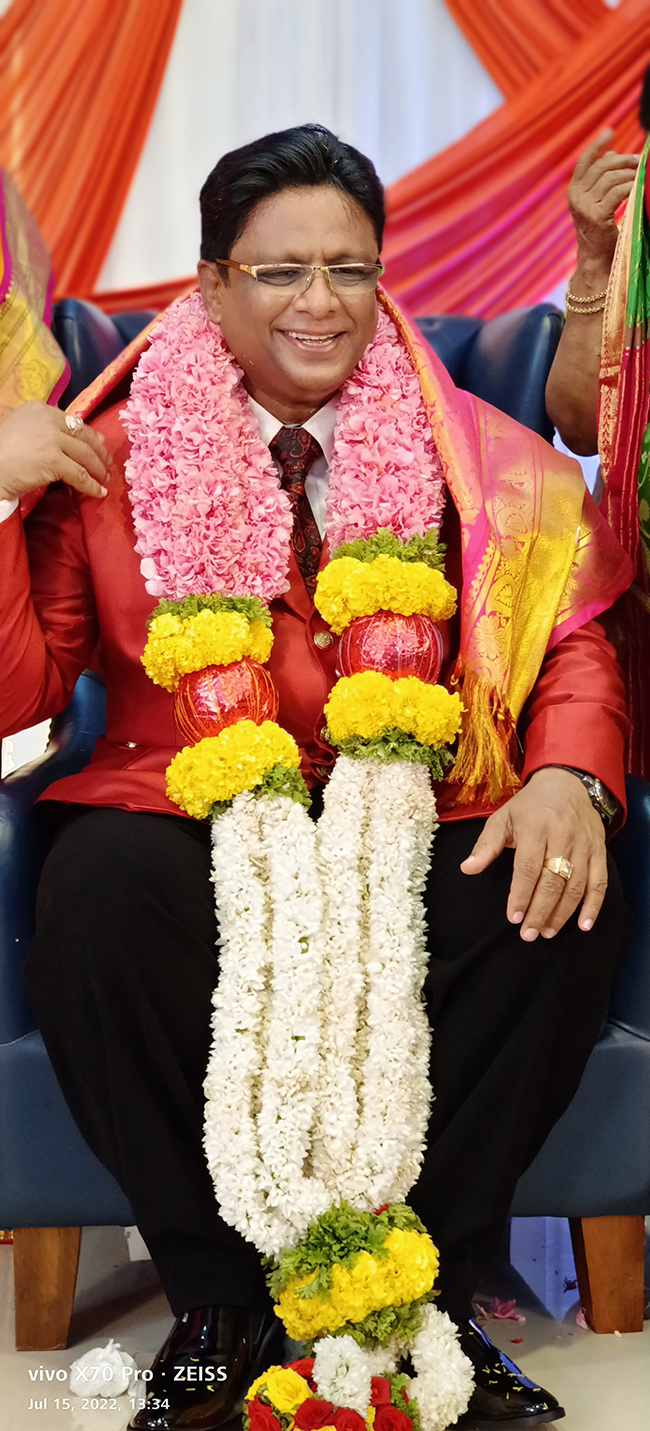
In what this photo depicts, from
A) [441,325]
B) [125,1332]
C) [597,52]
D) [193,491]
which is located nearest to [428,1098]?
[125,1332]

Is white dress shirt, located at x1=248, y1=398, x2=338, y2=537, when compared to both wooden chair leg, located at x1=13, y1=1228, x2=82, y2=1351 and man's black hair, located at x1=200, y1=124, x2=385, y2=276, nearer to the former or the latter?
man's black hair, located at x1=200, y1=124, x2=385, y2=276

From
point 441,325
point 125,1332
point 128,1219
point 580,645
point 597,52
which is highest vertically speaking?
point 597,52

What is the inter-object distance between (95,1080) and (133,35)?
3.39m

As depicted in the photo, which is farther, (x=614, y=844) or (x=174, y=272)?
(x=174, y=272)

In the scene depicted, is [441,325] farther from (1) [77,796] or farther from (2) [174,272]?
(2) [174,272]

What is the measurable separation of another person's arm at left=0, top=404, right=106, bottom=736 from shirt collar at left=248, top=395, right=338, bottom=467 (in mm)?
247

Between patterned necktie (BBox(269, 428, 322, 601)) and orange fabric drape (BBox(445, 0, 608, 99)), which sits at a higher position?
orange fabric drape (BBox(445, 0, 608, 99))

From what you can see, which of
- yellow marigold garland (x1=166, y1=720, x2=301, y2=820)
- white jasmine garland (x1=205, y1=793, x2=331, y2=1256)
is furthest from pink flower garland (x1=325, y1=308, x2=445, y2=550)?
white jasmine garland (x1=205, y1=793, x2=331, y2=1256)

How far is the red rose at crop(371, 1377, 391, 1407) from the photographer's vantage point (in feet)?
4.72

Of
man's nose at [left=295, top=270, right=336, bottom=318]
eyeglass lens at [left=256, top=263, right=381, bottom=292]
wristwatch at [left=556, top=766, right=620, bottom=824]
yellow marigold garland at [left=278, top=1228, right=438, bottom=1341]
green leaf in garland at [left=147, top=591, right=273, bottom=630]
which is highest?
eyeglass lens at [left=256, top=263, right=381, bottom=292]

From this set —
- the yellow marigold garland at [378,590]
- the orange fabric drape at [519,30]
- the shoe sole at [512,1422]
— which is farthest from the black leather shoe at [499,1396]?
the orange fabric drape at [519,30]

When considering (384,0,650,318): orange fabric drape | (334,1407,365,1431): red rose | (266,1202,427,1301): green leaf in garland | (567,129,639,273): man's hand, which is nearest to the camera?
(334,1407,365,1431): red rose

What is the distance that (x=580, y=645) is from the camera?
6.12 ft

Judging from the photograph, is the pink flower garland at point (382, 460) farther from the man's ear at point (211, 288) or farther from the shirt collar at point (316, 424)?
the man's ear at point (211, 288)
